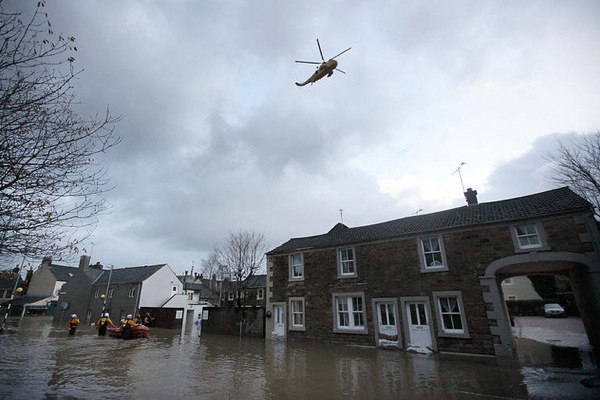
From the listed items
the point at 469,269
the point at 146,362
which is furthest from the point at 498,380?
the point at 146,362

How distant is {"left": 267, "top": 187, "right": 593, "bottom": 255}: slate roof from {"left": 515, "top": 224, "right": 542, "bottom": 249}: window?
21.4 inches

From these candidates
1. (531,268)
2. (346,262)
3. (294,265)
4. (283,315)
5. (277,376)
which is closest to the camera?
(277,376)

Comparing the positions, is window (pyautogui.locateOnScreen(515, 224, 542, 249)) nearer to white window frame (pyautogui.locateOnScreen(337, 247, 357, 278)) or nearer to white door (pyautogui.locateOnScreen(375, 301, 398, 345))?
white door (pyautogui.locateOnScreen(375, 301, 398, 345))

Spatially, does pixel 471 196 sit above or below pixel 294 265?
above

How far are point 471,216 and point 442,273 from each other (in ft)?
12.0

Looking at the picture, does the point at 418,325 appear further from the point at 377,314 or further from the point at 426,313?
the point at 377,314

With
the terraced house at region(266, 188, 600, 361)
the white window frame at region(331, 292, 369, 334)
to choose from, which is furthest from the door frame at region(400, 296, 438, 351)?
the white window frame at region(331, 292, 369, 334)

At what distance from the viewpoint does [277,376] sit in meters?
10.8

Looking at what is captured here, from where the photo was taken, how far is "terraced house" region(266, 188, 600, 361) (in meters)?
13.5

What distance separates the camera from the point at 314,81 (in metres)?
9.85

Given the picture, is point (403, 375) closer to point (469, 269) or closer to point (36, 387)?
point (469, 269)

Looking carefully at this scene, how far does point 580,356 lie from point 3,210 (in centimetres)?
2052

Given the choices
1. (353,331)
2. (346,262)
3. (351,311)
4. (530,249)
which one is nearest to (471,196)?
(530,249)

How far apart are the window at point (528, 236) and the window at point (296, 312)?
42.1ft
